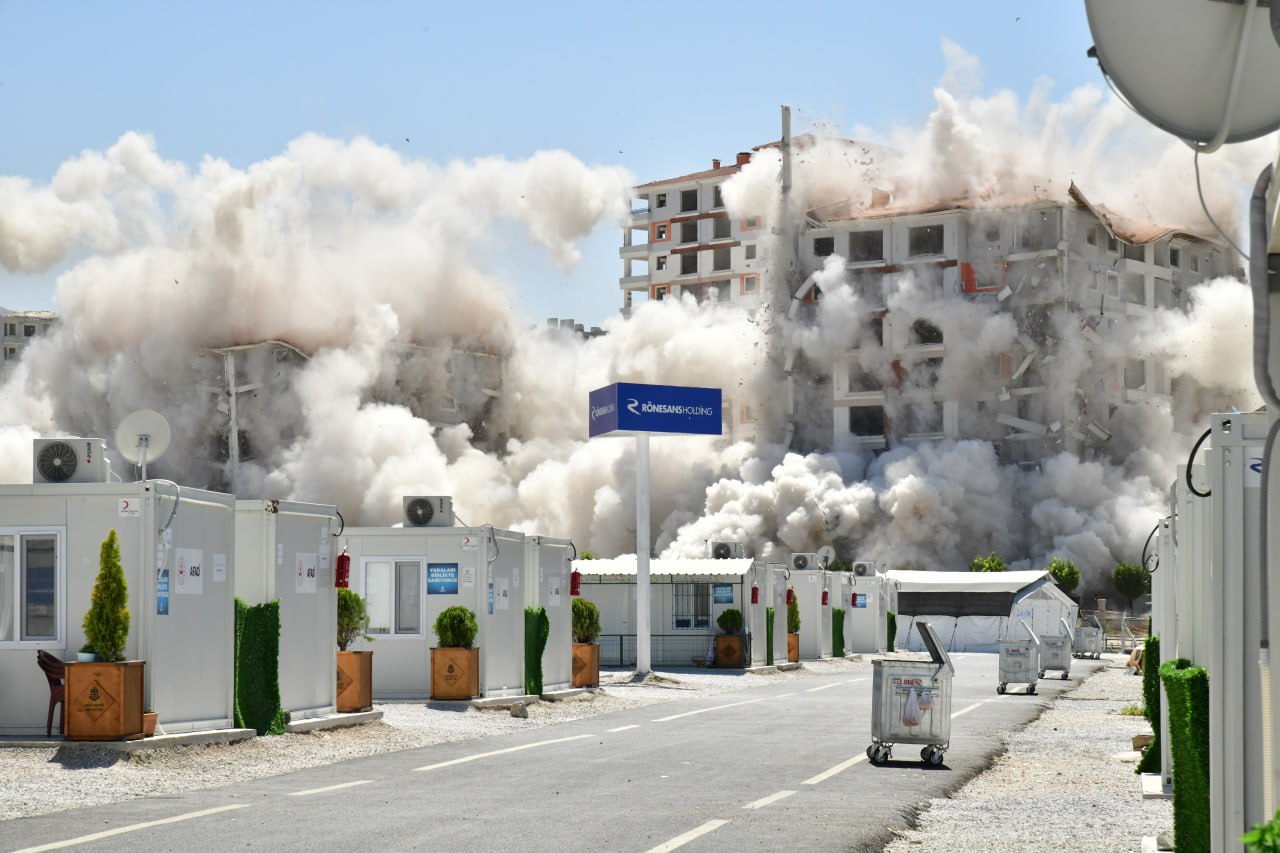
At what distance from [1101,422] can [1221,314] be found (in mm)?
8704

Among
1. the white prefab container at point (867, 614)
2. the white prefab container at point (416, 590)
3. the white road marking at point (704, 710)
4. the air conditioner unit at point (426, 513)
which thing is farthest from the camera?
the white prefab container at point (867, 614)

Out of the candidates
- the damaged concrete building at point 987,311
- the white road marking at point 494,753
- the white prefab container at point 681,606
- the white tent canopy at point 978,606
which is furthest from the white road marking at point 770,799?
the damaged concrete building at point 987,311

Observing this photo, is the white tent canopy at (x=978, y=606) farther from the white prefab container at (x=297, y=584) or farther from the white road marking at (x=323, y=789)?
the white road marking at (x=323, y=789)

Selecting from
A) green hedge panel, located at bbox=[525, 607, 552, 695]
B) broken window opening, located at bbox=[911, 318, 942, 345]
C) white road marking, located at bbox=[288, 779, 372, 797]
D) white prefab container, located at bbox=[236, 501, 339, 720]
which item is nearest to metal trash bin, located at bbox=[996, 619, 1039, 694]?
green hedge panel, located at bbox=[525, 607, 552, 695]

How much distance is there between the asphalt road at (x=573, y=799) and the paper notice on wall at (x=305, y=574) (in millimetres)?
3077

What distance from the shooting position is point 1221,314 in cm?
8988

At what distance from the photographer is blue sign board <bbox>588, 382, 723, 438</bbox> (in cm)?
4619

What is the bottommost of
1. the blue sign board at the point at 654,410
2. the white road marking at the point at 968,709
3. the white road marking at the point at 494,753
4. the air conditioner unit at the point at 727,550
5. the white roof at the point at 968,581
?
the white road marking at the point at 968,709

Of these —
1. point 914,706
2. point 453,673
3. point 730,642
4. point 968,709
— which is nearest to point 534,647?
point 453,673

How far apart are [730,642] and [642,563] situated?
5.35 m

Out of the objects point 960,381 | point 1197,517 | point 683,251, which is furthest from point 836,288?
point 1197,517

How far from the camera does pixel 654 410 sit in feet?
154

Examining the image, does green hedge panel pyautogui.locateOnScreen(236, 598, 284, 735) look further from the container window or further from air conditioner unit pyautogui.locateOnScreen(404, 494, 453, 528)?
the container window

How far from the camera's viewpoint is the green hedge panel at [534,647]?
30438 millimetres
